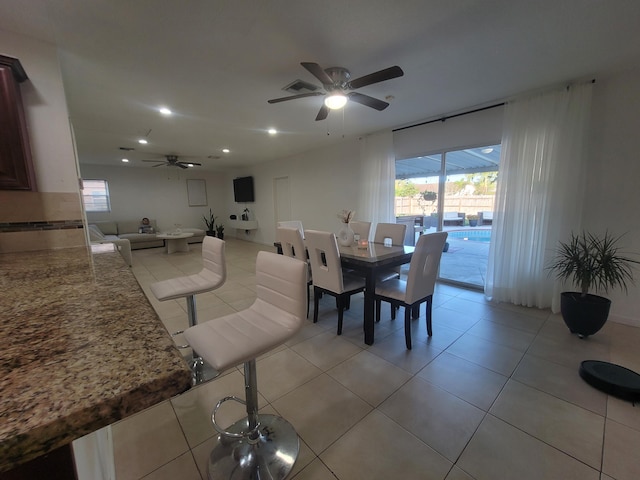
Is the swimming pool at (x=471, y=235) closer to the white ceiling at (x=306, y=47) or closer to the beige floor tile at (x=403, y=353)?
the white ceiling at (x=306, y=47)

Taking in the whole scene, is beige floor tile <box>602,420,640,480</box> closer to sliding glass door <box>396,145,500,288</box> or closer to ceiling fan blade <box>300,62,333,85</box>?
sliding glass door <box>396,145,500,288</box>

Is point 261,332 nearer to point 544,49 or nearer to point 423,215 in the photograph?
point 544,49

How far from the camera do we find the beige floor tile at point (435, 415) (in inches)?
55.1

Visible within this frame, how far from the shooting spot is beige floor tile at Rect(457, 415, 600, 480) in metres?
1.23

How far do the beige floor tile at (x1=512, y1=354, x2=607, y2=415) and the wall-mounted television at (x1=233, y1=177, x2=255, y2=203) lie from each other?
7.19 meters

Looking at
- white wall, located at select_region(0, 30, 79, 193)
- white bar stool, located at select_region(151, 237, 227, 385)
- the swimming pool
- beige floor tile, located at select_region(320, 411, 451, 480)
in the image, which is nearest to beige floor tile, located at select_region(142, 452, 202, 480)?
white bar stool, located at select_region(151, 237, 227, 385)

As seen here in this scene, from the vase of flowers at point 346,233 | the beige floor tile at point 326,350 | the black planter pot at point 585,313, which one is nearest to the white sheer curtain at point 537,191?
the black planter pot at point 585,313

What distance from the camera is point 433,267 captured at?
2295 millimetres

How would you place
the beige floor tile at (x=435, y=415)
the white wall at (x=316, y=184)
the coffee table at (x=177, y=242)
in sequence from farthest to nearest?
the coffee table at (x=177, y=242) → the white wall at (x=316, y=184) → the beige floor tile at (x=435, y=415)

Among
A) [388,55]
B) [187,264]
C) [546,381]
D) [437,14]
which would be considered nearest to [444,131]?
[388,55]

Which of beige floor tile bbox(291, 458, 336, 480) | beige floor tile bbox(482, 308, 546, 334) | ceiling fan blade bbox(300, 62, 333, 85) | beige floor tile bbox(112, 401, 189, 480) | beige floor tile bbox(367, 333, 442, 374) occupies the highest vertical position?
ceiling fan blade bbox(300, 62, 333, 85)

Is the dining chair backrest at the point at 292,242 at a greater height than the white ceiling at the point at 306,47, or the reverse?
the white ceiling at the point at 306,47

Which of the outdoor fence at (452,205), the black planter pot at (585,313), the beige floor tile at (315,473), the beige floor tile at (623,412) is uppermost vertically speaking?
the outdoor fence at (452,205)

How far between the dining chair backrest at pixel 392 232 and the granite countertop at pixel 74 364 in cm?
273
